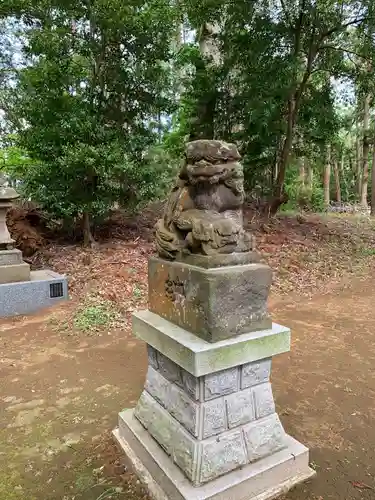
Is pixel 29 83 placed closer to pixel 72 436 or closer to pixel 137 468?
pixel 72 436

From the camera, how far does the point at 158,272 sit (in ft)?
8.18

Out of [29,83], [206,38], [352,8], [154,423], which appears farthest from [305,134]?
[154,423]

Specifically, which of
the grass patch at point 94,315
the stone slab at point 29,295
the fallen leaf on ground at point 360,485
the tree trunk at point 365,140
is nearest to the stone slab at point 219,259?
the fallen leaf on ground at point 360,485

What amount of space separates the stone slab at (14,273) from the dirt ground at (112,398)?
769mm

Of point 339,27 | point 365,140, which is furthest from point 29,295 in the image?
point 365,140

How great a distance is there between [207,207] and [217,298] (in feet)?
1.97

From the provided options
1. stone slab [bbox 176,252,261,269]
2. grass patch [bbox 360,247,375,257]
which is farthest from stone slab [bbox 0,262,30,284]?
grass patch [bbox 360,247,375,257]

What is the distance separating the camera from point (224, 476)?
2.16m

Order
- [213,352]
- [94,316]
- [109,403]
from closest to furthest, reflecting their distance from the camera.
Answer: [213,352] → [109,403] → [94,316]

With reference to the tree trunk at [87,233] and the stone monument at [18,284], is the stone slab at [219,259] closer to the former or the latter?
the stone monument at [18,284]

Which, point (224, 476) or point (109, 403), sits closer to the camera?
point (224, 476)

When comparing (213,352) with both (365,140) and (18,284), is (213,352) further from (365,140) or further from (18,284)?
(365,140)

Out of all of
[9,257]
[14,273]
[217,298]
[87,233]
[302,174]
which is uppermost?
[302,174]

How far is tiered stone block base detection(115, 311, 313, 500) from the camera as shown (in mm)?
2090
